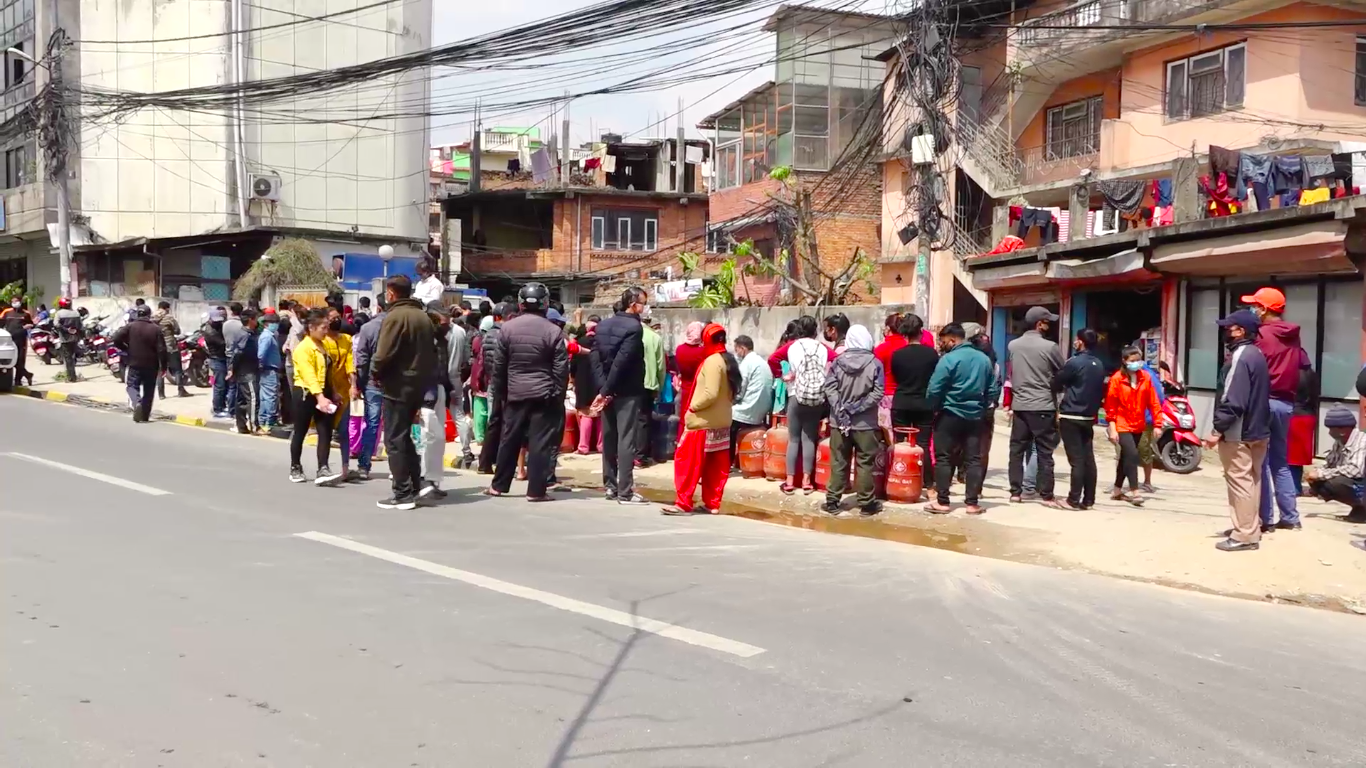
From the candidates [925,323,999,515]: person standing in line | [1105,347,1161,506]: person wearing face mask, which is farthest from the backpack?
[1105,347,1161,506]: person wearing face mask

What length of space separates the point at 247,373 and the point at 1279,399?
→ 43.4 feet

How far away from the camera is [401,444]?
9.35m

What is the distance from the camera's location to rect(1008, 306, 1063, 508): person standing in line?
10.2 meters

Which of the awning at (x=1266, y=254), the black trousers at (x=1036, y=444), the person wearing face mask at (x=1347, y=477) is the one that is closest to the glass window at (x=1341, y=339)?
the awning at (x=1266, y=254)

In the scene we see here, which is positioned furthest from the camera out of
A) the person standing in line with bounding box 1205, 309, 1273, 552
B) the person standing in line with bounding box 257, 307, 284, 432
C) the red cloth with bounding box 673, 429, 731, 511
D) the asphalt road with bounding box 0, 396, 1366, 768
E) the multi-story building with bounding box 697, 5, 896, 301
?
the multi-story building with bounding box 697, 5, 896, 301

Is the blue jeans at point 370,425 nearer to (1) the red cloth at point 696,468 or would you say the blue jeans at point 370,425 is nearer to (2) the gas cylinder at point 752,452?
(1) the red cloth at point 696,468

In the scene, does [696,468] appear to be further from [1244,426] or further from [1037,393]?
[1244,426]

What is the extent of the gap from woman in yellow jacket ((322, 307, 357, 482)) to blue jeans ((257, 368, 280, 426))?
5.21 meters

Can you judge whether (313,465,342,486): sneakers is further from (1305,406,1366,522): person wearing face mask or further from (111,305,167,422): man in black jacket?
(1305,406,1366,522): person wearing face mask

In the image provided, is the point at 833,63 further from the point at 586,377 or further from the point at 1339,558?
the point at 1339,558

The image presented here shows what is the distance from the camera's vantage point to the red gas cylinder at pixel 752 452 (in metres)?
12.2

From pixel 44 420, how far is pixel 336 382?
8.50 m

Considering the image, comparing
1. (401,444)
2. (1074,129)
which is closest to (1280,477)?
(401,444)

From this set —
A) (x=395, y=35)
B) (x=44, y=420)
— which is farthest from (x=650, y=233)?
(x=44, y=420)
